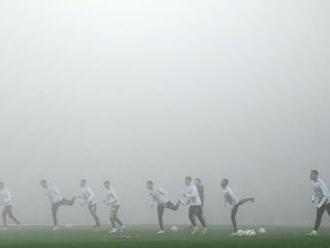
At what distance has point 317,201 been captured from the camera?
18531 mm

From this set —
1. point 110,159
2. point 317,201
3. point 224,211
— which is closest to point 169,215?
point 224,211

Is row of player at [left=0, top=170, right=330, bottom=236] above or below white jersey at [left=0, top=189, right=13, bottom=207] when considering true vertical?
below

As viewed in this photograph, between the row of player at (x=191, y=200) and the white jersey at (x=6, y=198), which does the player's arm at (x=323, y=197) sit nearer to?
the row of player at (x=191, y=200)

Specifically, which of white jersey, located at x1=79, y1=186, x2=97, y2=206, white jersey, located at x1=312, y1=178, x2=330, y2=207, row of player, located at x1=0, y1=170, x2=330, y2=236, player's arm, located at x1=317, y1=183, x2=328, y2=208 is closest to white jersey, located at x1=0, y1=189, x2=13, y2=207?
row of player, located at x1=0, y1=170, x2=330, y2=236

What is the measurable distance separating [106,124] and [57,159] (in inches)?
129

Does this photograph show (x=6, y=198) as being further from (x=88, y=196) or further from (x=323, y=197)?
(x=323, y=197)

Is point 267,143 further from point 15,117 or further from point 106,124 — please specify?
point 15,117

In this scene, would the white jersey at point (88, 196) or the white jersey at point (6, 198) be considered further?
the white jersey at point (6, 198)

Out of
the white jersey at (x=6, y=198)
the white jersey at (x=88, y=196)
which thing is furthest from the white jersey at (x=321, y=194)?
the white jersey at (x=6, y=198)

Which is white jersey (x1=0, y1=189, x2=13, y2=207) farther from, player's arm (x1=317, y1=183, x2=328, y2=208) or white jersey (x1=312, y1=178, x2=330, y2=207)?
player's arm (x1=317, y1=183, x2=328, y2=208)

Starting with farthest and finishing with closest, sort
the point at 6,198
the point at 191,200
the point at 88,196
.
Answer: the point at 6,198, the point at 88,196, the point at 191,200

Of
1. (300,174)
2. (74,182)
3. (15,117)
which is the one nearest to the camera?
(300,174)

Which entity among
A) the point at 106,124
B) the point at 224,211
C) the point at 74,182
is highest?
the point at 106,124

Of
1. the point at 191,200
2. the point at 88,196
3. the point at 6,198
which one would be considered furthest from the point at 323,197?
the point at 6,198
